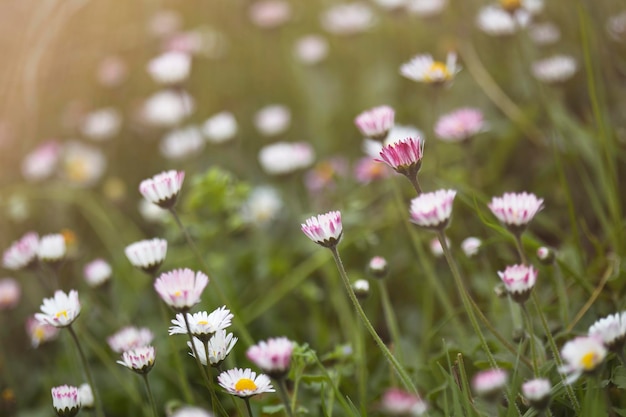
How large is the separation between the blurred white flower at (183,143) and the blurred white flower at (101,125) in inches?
6.6

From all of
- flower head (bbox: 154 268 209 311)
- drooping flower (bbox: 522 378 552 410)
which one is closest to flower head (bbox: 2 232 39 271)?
flower head (bbox: 154 268 209 311)

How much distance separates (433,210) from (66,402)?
0.49 m

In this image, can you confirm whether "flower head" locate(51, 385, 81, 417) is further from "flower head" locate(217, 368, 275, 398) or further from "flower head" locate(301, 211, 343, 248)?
"flower head" locate(301, 211, 343, 248)

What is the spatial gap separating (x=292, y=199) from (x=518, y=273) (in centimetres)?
90

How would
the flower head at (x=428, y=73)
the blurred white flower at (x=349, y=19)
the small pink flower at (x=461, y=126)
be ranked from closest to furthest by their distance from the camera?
the flower head at (x=428, y=73)
the small pink flower at (x=461, y=126)
the blurred white flower at (x=349, y=19)

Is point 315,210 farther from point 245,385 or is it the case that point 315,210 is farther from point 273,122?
point 245,385

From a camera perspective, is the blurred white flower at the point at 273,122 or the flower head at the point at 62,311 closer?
the flower head at the point at 62,311

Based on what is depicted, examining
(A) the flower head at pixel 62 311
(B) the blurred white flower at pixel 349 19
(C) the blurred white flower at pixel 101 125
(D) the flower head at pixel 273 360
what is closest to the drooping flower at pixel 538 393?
(D) the flower head at pixel 273 360

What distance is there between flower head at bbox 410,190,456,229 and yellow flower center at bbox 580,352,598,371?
197mm

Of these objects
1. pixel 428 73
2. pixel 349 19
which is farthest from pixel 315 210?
pixel 349 19

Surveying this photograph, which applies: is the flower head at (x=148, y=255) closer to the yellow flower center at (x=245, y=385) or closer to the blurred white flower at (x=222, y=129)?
the yellow flower center at (x=245, y=385)

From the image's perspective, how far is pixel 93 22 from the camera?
2.43 metres

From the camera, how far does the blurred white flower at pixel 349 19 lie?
2.06 meters

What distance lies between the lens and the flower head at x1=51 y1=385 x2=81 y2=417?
92cm
